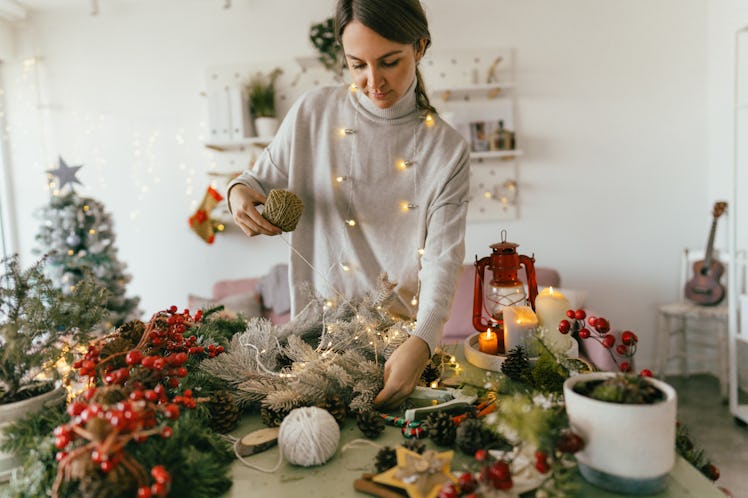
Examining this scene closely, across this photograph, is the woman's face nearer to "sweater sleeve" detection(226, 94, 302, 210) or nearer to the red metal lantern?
"sweater sleeve" detection(226, 94, 302, 210)

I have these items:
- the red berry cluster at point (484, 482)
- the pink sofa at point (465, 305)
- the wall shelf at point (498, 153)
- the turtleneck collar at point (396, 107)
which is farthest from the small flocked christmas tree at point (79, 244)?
the red berry cluster at point (484, 482)

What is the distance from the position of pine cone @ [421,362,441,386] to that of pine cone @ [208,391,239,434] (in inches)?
12.9

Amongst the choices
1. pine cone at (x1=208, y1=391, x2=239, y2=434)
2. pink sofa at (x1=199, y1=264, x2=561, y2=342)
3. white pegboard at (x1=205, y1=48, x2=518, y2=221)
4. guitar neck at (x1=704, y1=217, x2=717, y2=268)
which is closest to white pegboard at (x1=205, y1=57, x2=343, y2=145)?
white pegboard at (x1=205, y1=48, x2=518, y2=221)

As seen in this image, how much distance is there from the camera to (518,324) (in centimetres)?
97

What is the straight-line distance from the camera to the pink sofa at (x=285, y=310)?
2975mm

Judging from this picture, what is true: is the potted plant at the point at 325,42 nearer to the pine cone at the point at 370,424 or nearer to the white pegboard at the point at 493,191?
the white pegboard at the point at 493,191

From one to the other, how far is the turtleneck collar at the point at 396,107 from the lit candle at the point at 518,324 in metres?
0.54

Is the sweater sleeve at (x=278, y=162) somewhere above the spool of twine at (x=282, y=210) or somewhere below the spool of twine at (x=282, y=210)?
above

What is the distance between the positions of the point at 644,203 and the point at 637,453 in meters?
3.25

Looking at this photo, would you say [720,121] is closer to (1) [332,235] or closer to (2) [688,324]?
(2) [688,324]

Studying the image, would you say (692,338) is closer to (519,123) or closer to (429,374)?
(519,123)

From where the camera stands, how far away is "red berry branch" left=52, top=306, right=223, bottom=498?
1.68 feet

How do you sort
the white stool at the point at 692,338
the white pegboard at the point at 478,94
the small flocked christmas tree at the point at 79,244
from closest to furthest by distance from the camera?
the small flocked christmas tree at the point at 79,244, the white stool at the point at 692,338, the white pegboard at the point at 478,94

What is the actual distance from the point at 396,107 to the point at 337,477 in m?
0.85
